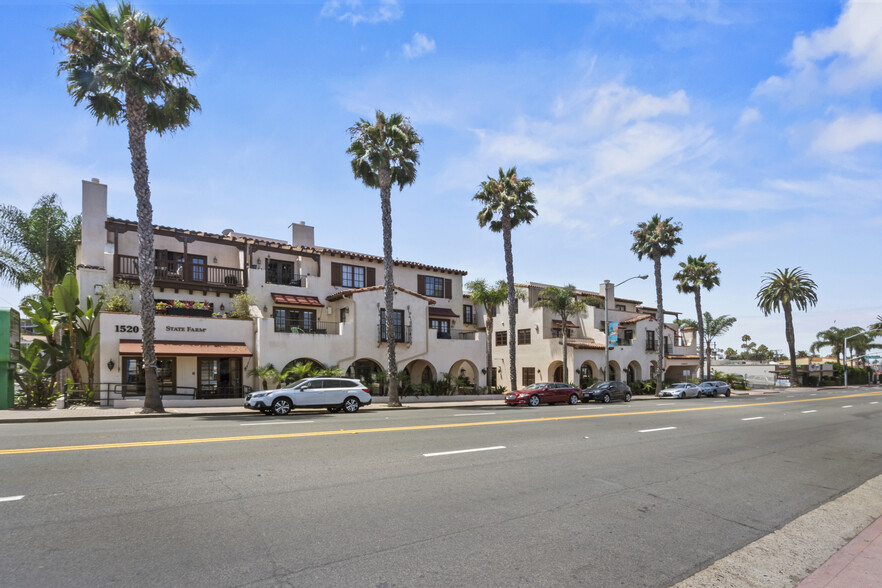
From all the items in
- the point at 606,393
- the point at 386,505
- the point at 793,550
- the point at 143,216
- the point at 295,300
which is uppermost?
the point at 143,216

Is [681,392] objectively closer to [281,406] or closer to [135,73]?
[281,406]

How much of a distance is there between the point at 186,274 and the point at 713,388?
140 ft

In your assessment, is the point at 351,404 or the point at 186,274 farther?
the point at 186,274

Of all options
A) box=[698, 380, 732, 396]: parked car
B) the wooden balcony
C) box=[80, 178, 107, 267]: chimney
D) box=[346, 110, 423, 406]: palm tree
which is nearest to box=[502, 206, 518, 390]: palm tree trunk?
box=[346, 110, 423, 406]: palm tree

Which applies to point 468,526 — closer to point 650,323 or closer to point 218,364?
point 218,364

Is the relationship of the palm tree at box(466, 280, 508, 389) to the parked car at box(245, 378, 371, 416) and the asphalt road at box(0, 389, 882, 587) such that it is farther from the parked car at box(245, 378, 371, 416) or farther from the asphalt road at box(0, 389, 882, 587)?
the asphalt road at box(0, 389, 882, 587)

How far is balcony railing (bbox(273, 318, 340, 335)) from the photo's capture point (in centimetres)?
3041

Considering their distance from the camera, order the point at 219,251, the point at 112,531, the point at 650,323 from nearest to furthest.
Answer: the point at 112,531
the point at 219,251
the point at 650,323

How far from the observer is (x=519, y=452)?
37.2 feet

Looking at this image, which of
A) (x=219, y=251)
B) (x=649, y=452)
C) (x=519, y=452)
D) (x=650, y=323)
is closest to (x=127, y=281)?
(x=219, y=251)

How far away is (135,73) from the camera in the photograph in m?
21.0

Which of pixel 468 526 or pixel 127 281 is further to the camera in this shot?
pixel 127 281

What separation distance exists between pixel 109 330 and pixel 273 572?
78.4ft

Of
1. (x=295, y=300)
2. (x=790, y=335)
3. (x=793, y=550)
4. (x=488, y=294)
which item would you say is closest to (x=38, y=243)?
(x=295, y=300)
